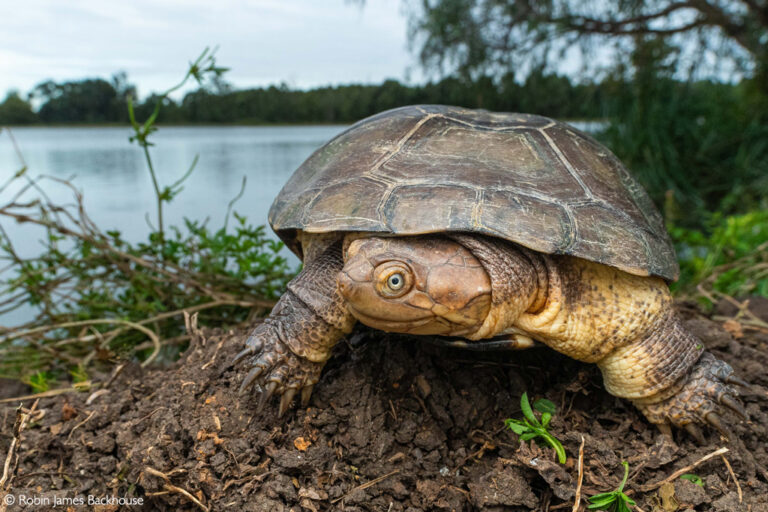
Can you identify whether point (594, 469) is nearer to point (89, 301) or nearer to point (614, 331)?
point (614, 331)

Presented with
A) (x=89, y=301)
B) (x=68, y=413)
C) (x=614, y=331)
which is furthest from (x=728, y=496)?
(x=89, y=301)

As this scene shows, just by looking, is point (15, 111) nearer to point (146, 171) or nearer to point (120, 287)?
point (146, 171)

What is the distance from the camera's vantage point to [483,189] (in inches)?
41.3

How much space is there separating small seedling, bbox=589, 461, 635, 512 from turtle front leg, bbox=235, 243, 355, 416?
0.59 metres

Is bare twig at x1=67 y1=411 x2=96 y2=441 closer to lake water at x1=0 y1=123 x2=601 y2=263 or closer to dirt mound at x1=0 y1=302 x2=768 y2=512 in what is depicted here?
dirt mound at x1=0 y1=302 x2=768 y2=512

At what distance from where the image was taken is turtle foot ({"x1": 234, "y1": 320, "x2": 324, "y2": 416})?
1.08 metres

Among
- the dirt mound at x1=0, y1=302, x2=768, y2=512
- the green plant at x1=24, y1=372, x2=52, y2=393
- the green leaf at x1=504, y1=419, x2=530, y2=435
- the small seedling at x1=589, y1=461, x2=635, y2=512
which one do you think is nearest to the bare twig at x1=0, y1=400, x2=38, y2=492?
the dirt mound at x1=0, y1=302, x2=768, y2=512

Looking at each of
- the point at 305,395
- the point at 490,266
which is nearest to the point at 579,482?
the point at 490,266

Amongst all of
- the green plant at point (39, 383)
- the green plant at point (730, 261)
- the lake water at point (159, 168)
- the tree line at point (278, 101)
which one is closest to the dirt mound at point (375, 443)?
the green plant at point (39, 383)

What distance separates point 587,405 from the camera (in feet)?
4.09

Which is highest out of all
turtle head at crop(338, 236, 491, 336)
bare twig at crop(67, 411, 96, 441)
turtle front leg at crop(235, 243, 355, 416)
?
turtle head at crop(338, 236, 491, 336)

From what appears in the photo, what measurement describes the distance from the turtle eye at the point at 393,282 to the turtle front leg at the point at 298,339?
19 centimetres

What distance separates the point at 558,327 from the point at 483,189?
13.9 inches

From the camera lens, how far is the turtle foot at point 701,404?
3.66ft
